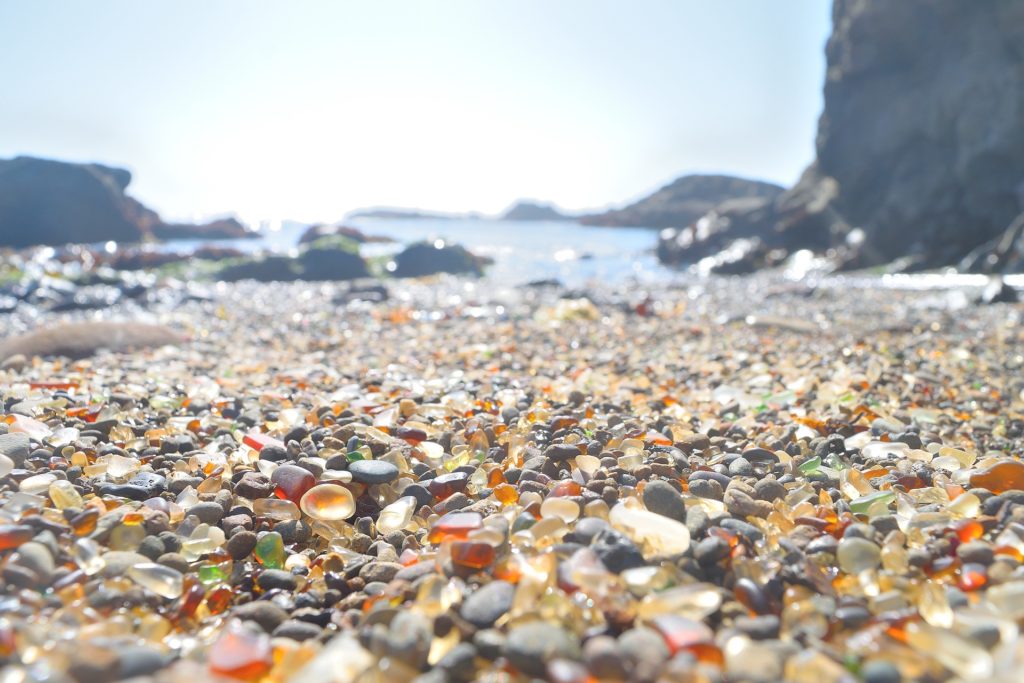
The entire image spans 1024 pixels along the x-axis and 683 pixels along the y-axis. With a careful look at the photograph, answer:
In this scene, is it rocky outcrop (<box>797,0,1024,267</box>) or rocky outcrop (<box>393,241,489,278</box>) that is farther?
rocky outcrop (<box>797,0,1024,267</box>)

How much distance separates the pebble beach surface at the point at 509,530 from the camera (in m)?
1.10

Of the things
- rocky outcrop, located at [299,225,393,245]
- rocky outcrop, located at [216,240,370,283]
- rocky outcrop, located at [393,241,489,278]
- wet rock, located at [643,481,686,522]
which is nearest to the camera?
wet rock, located at [643,481,686,522]

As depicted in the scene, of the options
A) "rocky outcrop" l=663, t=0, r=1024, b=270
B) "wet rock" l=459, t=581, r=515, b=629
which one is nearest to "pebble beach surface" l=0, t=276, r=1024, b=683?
"wet rock" l=459, t=581, r=515, b=629

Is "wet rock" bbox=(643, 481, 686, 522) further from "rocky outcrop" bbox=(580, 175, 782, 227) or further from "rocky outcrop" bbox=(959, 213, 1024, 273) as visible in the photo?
"rocky outcrop" bbox=(580, 175, 782, 227)

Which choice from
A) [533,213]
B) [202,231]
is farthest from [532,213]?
[202,231]

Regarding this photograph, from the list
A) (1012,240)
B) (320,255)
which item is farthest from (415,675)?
(1012,240)

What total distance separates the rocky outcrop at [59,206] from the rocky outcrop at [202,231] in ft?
21.9

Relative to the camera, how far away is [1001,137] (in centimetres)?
1830

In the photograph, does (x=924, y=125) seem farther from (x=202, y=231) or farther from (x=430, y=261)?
(x=202, y=231)

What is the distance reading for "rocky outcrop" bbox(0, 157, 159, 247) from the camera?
2903 centimetres

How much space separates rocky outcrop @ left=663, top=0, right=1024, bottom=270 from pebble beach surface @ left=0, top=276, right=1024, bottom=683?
15.6 meters

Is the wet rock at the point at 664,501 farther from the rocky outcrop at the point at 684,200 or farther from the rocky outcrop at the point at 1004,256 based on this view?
the rocky outcrop at the point at 684,200

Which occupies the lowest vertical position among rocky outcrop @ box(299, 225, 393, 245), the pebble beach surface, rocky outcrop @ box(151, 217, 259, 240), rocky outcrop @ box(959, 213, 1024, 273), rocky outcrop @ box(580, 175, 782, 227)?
the pebble beach surface

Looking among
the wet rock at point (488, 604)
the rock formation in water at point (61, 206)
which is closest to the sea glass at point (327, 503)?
the wet rock at point (488, 604)
